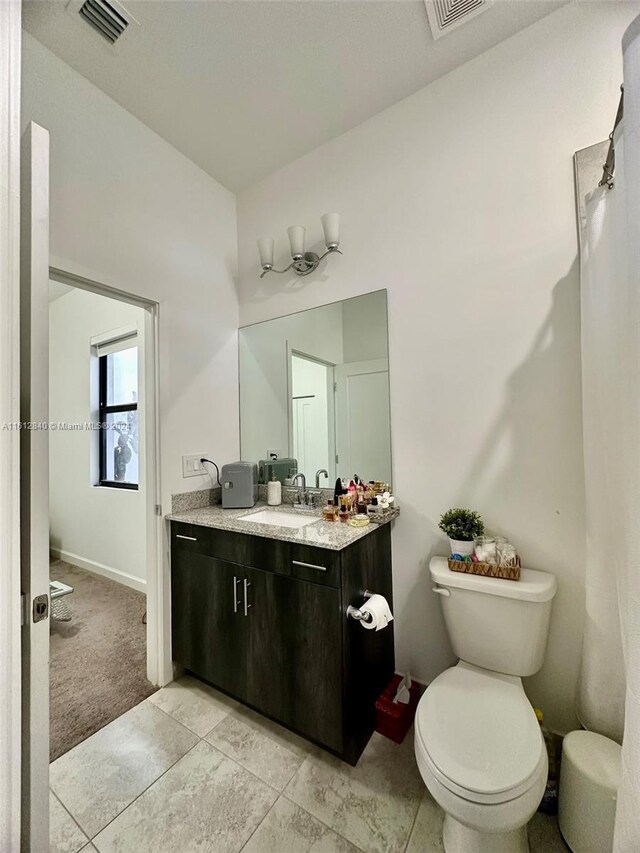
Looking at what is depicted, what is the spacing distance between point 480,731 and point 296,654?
2.26 ft

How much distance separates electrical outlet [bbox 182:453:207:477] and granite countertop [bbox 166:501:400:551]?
0.21m

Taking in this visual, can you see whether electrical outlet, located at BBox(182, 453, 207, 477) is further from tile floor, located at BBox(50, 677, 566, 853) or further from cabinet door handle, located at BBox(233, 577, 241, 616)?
tile floor, located at BBox(50, 677, 566, 853)

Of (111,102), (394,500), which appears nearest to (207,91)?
(111,102)

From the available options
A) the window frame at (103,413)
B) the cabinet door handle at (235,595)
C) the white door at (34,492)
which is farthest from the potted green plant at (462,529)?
the window frame at (103,413)

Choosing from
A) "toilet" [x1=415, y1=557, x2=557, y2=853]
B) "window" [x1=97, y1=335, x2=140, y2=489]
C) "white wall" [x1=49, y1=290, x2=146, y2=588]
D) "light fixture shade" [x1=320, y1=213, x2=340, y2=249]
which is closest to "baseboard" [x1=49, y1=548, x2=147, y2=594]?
"white wall" [x1=49, y1=290, x2=146, y2=588]

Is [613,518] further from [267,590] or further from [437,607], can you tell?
[267,590]

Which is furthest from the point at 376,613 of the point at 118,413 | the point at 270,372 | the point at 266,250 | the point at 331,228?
the point at 118,413

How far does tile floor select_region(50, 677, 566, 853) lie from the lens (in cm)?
112

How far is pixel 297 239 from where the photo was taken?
1.96 m

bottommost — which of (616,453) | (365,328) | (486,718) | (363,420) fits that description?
(486,718)

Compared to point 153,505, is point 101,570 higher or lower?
lower

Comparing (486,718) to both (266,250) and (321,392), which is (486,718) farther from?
(266,250)

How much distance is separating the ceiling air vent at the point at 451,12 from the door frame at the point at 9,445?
152 centimetres

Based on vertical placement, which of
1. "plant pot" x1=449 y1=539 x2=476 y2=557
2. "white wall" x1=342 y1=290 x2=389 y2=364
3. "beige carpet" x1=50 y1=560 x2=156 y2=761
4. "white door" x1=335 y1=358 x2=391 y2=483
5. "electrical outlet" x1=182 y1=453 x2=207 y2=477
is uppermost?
"white wall" x1=342 y1=290 x2=389 y2=364
